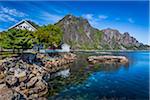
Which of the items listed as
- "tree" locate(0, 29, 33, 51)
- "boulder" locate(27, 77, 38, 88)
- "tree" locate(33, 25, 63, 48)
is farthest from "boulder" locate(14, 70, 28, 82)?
"tree" locate(33, 25, 63, 48)

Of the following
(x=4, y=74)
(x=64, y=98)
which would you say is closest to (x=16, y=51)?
(x=4, y=74)

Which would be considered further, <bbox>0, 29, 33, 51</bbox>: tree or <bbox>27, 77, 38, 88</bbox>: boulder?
<bbox>0, 29, 33, 51</bbox>: tree

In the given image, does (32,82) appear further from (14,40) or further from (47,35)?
(47,35)

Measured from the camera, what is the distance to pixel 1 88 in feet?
80.7

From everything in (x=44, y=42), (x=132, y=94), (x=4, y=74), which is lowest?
(x=132, y=94)

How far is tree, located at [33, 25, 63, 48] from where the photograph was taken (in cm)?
6284

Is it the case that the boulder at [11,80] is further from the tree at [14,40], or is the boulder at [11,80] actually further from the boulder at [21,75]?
the tree at [14,40]

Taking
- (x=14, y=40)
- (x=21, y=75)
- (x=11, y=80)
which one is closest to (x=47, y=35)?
(x=14, y=40)

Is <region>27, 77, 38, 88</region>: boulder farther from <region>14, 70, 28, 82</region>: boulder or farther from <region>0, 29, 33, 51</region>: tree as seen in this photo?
<region>0, 29, 33, 51</region>: tree

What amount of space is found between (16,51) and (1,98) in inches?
1162

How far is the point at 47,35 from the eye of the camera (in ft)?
209

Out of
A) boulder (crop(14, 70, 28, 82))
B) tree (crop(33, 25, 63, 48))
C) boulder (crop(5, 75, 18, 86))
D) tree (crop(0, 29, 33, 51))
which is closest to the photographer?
boulder (crop(5, 75, 18, 86))

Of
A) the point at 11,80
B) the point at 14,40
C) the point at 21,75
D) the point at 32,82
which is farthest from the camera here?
the point at 14,40

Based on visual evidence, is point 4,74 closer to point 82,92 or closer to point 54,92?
point 54,92
